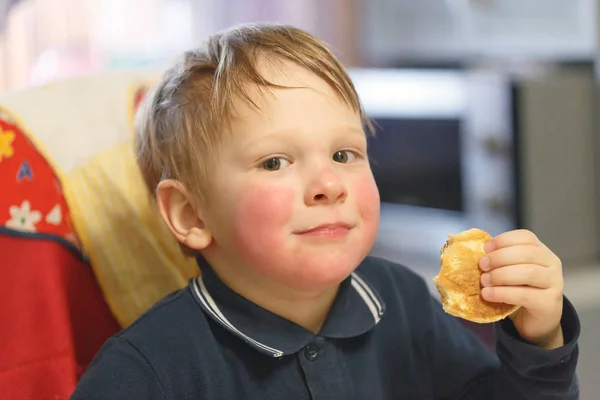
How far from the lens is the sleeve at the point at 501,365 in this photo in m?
0.87

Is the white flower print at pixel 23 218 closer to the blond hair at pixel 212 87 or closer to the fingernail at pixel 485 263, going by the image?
the blond hair at pixel 212 87

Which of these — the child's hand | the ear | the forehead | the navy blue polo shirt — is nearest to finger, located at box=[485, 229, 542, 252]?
the child's hand

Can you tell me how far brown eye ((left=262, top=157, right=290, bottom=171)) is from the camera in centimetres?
84

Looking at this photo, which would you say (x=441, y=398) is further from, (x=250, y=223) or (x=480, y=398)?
(x=250, y=223)

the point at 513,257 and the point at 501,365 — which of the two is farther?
the point at 501,365

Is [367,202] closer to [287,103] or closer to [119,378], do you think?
[287,103]

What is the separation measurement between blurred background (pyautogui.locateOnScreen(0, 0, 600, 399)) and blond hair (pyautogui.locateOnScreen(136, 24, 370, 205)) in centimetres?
79

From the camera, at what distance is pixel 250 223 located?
0.83m

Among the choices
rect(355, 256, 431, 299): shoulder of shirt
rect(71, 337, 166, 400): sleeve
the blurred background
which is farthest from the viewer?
the blurred background

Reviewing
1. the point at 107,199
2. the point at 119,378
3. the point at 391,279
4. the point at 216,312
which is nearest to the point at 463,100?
the point at 391,279

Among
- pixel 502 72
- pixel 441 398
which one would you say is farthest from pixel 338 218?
pixel 502 72

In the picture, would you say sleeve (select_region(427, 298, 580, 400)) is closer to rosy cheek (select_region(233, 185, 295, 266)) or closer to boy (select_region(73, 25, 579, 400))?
boy (select_region(73, 25, 579, 400))

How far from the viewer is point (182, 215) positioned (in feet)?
3.05

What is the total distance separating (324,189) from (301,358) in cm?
21
